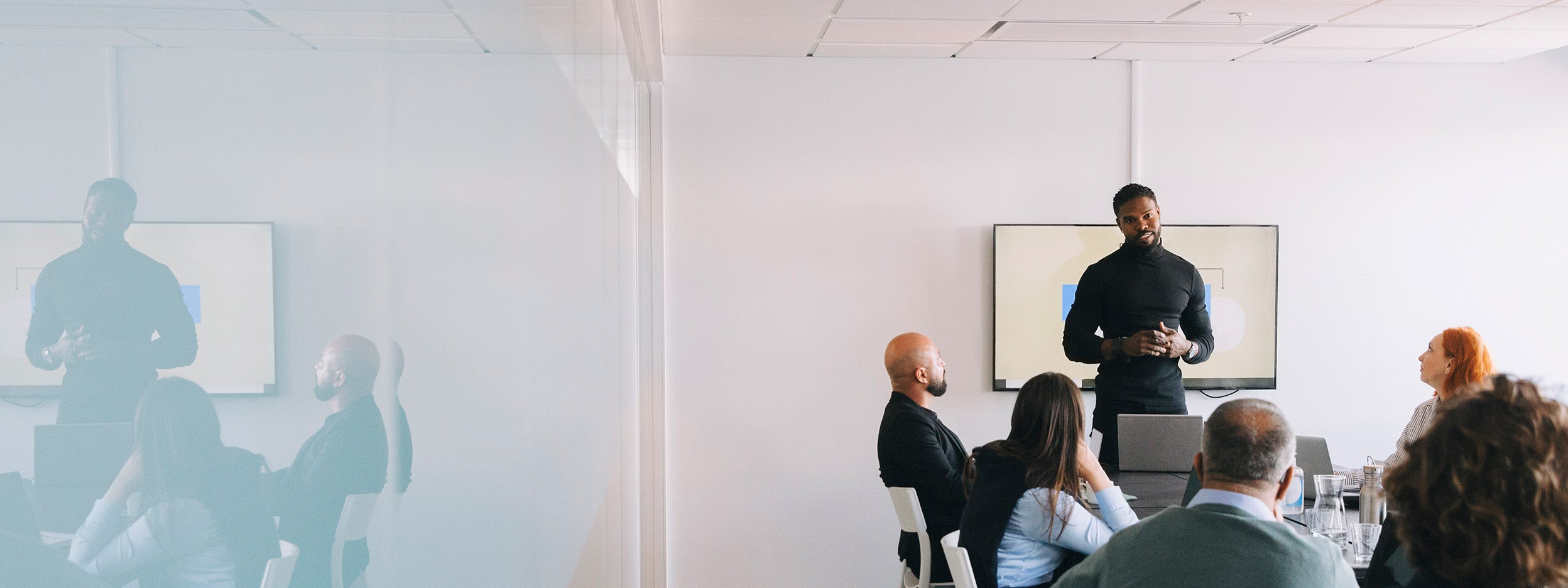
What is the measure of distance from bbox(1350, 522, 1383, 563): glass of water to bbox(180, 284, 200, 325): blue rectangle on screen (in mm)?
3093

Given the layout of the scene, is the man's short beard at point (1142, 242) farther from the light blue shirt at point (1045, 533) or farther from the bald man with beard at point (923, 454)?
the light blue shirt at point (1045, 533)

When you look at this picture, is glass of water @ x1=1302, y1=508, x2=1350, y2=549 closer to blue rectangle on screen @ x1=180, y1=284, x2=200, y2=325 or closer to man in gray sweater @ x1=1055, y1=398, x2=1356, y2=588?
man in gray sweater @ x1=1055, y1=398, x2=1356, y2=588

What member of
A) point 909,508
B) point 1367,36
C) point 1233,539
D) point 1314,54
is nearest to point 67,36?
point 1233,539

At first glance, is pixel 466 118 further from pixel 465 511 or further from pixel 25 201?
pixel 25 201

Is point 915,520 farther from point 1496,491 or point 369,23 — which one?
point 369,23

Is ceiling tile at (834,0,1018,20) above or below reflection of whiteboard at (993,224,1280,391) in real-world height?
above

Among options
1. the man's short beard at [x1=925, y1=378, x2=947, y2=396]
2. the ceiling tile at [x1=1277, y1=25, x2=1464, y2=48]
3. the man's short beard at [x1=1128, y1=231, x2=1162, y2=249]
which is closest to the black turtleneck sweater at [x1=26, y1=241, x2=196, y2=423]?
the man's short beard at [x1=925, y1=378, x2=947, y2=396]

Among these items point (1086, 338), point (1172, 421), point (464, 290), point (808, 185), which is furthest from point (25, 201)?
point (808, 185)

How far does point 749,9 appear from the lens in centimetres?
418

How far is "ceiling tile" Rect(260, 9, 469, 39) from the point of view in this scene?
0.49m

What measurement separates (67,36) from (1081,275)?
16.9 feet

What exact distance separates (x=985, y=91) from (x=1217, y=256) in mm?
1525

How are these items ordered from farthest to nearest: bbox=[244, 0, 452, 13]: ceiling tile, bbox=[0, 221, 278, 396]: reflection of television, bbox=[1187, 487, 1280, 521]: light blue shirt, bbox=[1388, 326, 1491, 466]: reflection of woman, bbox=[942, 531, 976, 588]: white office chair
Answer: bbox=[1388, 326, 1491, 466]: reflection of woman < bbox=[942, 531, 976, 588]: white office chair < bbox=[1187, 487, 1280, 521]: light blue shirt < bbox=[244, 0, 452, 13]: ceiling tile < bbox=[0, 221, 278, 396]: reflection of television

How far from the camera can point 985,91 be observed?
5.21 meters
